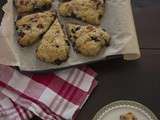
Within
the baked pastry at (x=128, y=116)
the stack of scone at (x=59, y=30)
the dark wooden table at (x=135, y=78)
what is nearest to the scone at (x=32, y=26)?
the stack of scone at (x=59, y=30)

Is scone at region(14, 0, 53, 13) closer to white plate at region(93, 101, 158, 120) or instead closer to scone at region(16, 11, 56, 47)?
scone at region(16, 11, 56, 47)

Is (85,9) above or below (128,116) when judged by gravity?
above

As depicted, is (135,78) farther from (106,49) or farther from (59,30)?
(59,30)

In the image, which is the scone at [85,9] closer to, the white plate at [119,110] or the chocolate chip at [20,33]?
the chocolate chip at [20,33]


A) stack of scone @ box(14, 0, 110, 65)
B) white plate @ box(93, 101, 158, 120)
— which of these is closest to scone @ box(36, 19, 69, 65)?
stack of scone @ box(14, 0, 110, 65)

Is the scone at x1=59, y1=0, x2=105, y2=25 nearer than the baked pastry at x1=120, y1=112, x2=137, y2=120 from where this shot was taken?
No

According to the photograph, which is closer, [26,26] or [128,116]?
[128,116]

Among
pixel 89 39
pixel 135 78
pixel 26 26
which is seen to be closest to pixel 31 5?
pixel 26 26

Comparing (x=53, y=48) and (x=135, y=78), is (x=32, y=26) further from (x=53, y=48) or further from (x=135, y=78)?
(x=135, y=78)
